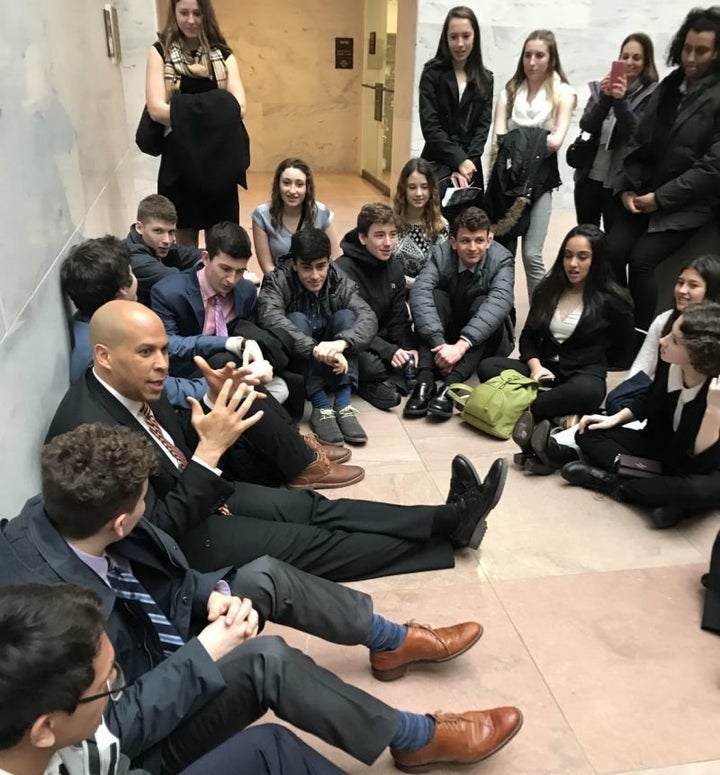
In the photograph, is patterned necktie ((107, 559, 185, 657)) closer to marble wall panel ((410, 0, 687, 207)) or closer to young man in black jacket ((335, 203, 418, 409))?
young man in black jacket ((335, 203, 418, 409))

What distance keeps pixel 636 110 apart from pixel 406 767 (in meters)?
3.78

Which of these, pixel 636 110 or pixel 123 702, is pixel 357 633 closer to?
pixel 123 702

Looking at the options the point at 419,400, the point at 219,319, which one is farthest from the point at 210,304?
the point at 419,400

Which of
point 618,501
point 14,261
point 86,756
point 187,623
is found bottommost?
point 618,501

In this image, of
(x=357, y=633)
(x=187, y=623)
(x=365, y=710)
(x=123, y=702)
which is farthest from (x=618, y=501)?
(x=123, y=702)

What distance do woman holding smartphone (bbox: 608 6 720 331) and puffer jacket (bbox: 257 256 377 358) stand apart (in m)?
1.59

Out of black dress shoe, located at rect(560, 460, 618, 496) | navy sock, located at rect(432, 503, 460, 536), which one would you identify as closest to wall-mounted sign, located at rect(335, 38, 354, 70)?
black dress shoe, located at rect(560, 460, 618, 496)

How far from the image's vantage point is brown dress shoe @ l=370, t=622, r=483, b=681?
1949mm

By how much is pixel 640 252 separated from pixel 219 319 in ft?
7.64

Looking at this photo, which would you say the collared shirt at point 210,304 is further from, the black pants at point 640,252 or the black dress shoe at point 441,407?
the black pants at point 640,252

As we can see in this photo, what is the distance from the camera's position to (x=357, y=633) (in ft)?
6.07

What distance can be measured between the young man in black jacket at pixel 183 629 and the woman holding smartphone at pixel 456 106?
322cm

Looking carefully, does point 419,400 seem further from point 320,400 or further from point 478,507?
point 478,507

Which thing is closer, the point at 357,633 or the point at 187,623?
the point at 187,623
